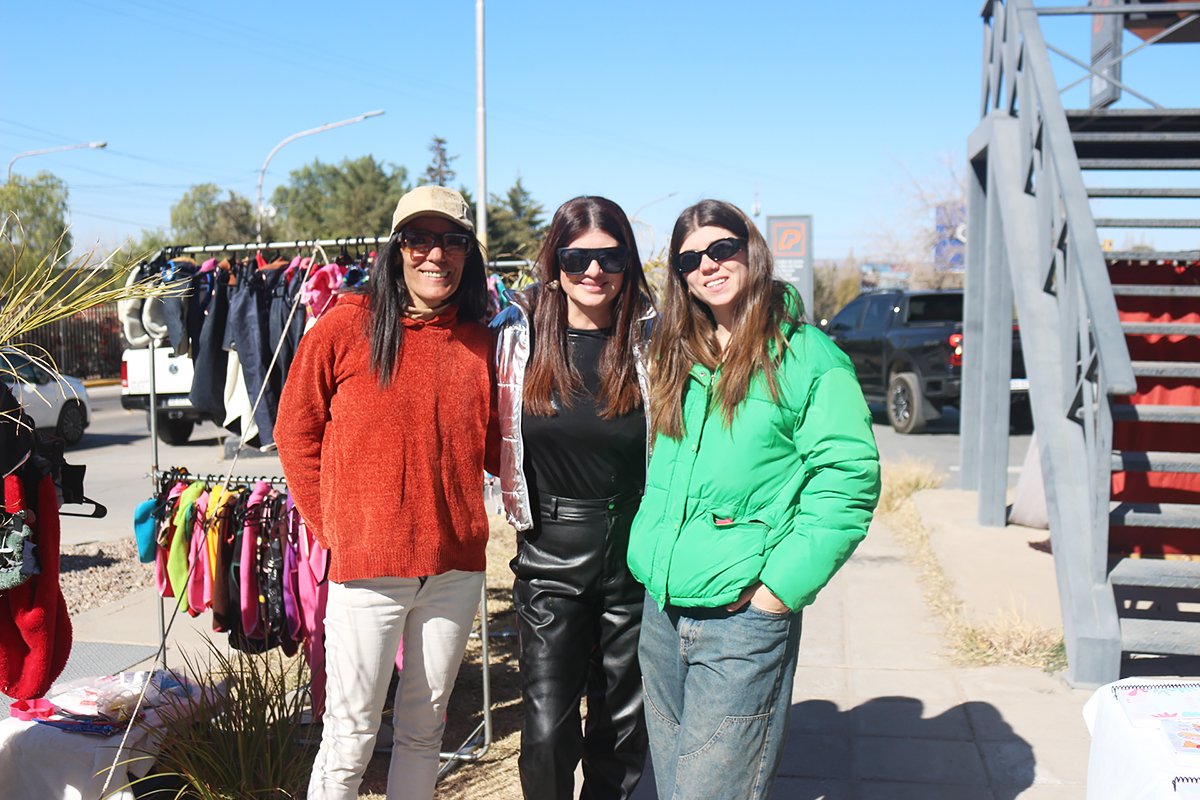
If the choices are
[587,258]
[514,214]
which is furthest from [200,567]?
[514,214]

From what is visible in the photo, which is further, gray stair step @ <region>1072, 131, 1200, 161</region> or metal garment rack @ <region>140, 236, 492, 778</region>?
gray stair step @ <region>1072, 131, 1200, 161</region>

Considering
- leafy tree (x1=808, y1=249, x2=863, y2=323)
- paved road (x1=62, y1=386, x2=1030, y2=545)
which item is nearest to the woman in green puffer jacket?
paved road (x1=62, y1=386, x2=1030, y2=545)

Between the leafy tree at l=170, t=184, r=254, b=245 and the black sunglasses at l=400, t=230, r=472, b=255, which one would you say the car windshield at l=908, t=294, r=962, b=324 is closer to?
the black sunglasses at l=400, t=230, r=472, b=255

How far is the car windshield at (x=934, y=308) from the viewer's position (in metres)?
15.5

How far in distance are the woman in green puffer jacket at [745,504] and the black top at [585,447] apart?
0.32 meters

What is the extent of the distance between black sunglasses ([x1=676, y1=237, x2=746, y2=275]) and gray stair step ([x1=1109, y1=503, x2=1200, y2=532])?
9.76 ft

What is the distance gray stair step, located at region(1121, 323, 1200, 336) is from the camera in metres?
5.23

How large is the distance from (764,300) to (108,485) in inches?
406

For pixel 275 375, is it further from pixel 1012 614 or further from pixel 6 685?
pixel 1012 614

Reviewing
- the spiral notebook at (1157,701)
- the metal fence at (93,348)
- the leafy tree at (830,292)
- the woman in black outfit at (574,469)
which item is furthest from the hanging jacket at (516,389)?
the leafy tree at (830,292)

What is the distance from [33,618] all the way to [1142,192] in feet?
19.4

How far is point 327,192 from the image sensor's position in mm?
76375

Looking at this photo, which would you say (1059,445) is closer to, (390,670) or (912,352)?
(390,670)

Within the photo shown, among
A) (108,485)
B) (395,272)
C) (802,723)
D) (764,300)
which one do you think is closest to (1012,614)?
(802,723)
